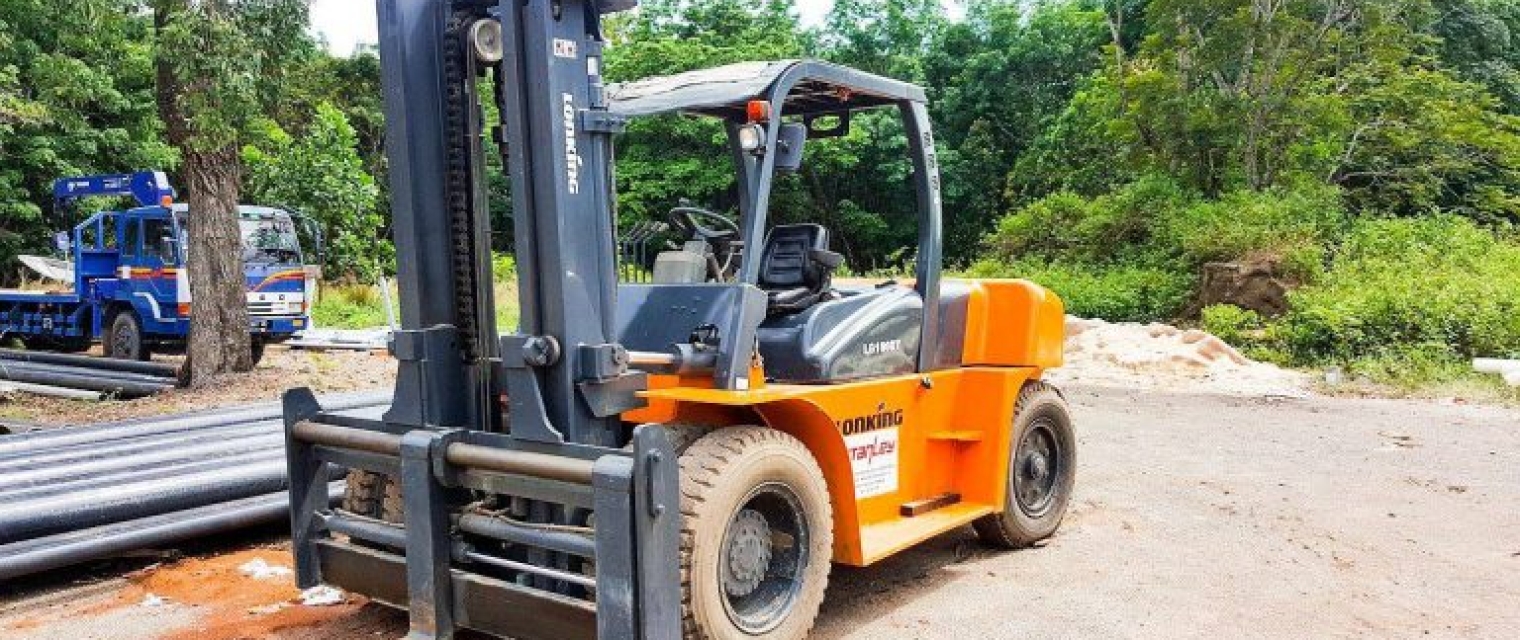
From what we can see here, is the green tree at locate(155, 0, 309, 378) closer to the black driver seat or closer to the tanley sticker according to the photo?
the black driver seat

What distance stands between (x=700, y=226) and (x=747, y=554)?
170 centimetres

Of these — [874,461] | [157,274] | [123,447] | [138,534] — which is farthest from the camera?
[157,274]

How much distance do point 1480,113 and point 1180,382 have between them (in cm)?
1196

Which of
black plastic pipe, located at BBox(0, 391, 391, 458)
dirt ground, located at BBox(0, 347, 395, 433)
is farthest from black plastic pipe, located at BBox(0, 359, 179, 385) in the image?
black plastic pipe, located at BBox(0, 391, 391, 458)

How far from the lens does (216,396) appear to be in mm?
12977

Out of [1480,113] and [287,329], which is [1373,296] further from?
[287,329]

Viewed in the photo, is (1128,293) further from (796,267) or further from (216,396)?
(796,267)

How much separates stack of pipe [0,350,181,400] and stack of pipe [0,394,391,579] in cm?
666

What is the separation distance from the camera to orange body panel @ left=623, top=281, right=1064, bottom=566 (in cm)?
472

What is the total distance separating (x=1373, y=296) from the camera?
1576 cm

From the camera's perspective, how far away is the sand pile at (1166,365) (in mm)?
14375

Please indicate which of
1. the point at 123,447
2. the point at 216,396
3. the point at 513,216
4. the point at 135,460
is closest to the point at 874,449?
the point at 513,216

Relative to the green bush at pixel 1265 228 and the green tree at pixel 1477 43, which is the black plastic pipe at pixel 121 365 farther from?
the green tree at pixel 1477 43

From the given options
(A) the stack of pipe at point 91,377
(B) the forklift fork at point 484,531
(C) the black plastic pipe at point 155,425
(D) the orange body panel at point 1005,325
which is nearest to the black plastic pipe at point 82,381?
(A) the stack of pipe at point 91,377
